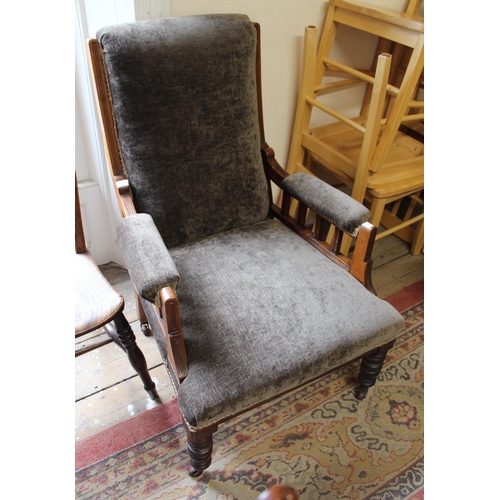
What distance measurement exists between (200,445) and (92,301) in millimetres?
460

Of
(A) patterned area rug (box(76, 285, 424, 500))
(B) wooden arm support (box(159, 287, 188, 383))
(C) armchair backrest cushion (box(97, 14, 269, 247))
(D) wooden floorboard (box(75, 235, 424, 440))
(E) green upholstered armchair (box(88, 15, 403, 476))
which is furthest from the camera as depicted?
(D) wooden floorboard (box(75, 235, 424, 440))

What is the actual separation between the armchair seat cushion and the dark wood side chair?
0.61 feet

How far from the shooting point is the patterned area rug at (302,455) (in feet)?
4.26

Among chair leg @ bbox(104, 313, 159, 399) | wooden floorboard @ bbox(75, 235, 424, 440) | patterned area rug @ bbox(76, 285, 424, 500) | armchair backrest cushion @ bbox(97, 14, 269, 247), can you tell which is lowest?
patterned area rug @ bbox(76, 285, 424, 500)

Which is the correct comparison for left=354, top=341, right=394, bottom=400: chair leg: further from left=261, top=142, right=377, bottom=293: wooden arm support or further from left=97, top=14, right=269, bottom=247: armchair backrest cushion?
left=97, top=14, right=269, bottom=247: armchair backrest cushion

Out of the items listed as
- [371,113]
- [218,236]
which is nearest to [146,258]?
[218,236]

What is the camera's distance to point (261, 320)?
1154 mm

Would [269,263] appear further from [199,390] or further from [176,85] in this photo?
[176,85]

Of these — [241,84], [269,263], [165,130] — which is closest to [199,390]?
[269,263]

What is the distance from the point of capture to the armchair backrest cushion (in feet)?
3.92

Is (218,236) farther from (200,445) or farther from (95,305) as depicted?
(200,445)

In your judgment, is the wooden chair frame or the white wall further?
the wooden chair frame

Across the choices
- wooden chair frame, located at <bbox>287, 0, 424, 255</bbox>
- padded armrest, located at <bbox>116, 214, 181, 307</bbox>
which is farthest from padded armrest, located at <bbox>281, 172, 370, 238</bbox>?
padded armrest, located at <bbox>116, 214, 181, 307</bbox>

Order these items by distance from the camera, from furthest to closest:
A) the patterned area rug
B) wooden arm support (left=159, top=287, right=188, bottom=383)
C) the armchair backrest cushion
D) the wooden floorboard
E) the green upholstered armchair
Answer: the wooden floorboard, the patterned area rug, the armchair backrest cushion, the green upholstered armchair, wooden arm support (left=159, top=287, right=188, bottom=383)
